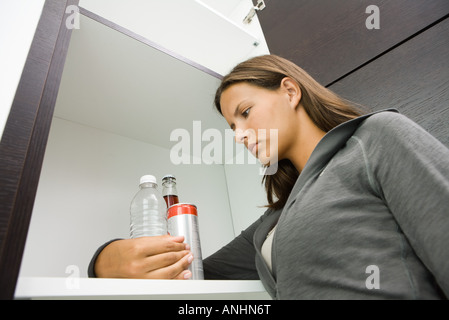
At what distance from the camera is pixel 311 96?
0.74 meters

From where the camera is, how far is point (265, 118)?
0.73 m

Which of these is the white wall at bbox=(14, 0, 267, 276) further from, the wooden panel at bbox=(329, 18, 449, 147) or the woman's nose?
the wooden panel at bbox=(329, 18, 449, 147)

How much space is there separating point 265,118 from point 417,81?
0.36 metres

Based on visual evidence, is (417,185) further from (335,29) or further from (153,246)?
(335,29)

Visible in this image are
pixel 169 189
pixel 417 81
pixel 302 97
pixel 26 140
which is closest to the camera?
pixel 26 140

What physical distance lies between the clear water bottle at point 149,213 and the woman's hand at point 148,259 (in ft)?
0.62

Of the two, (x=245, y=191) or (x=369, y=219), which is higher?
(x=245, y=191)

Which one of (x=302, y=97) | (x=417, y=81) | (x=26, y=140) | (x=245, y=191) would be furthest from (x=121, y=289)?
(x=245, y=191)

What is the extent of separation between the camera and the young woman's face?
2.39 feet

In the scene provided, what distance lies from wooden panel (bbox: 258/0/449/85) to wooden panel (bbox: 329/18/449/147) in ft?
0.11

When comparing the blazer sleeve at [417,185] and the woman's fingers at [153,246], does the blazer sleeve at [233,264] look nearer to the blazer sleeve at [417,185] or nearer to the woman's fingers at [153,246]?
the woman's fingers at [153,246]

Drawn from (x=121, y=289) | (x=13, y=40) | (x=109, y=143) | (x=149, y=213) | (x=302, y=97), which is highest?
(x=109, y=143)

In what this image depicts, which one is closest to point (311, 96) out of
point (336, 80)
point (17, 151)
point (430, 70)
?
point (336, 80)

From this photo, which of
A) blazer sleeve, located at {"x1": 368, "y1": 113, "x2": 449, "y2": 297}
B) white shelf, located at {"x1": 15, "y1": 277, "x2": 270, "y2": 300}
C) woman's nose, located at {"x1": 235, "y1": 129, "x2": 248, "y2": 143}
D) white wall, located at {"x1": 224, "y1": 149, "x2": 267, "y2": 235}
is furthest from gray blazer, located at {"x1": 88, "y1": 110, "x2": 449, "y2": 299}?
white wall, located at {"x1": 224, "y1": 149, "x2": 267, "y2": 235}
